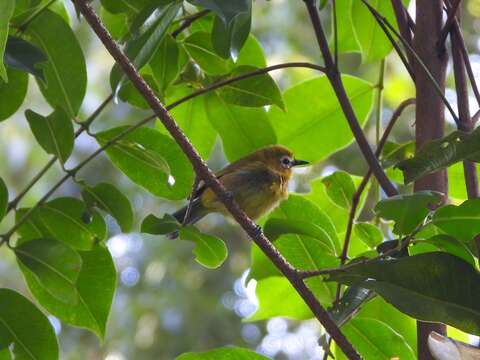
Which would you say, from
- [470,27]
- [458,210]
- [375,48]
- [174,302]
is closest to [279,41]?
[470,27]

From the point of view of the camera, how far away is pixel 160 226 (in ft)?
5.15

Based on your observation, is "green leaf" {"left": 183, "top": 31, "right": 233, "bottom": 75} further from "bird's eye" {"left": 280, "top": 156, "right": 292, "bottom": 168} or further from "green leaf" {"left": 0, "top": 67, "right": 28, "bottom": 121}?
"bird's eye" {"left": 280, "top": 156, "right": 292, "bottom": 168}

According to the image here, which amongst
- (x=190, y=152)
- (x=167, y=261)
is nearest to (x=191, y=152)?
(x=190, y=152)

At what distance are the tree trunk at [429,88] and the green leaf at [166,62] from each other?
52 centimetres

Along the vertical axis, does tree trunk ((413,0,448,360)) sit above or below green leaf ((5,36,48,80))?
below

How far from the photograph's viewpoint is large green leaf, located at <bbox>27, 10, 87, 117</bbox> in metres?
1.80

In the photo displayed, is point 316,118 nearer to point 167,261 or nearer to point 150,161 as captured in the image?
point 150,161

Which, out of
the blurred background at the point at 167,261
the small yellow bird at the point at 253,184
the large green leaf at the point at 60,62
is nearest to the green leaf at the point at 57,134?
the large green leaf at the point at 60,62

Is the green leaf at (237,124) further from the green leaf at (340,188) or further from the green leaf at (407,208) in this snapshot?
the green leaf at (407,208)

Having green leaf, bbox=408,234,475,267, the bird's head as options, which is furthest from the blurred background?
green leaf, bbox=408,234,475,267

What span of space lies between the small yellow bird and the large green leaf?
3.25 feet

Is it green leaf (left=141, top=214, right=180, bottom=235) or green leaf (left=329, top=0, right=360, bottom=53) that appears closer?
green leaf (left=141, top=214, right=180, bottom=235)

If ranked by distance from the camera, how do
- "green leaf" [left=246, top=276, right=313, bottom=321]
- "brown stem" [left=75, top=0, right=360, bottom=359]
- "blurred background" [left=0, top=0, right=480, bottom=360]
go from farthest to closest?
"blurred background" [left=0, top=0, right=480, bottom=360], "green leaf" [left=246, top=276, right=313, bottom=321], "brown stem" [left=75, top=0, right=360, bottom=359]

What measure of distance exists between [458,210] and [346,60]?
9071 mm
